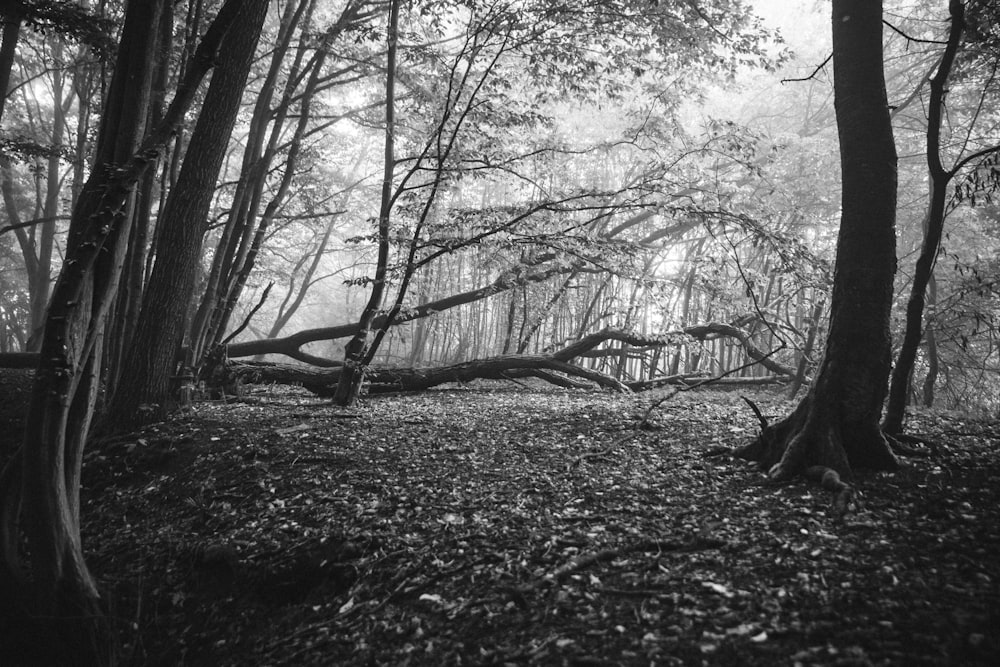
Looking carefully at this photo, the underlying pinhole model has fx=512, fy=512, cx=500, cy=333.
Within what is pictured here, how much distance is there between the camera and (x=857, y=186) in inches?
120

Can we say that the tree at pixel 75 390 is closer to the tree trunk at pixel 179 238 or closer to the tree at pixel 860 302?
the tree trunk at pixel 179 238

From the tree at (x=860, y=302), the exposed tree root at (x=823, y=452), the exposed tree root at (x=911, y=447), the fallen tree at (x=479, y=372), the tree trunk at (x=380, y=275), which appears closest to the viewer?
the exposed tree root at (x=823, y=452)

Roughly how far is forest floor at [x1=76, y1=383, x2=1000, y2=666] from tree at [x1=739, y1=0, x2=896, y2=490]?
26 centimetres

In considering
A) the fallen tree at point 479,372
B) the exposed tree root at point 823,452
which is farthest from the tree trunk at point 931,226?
the fallen tree at point 479,372

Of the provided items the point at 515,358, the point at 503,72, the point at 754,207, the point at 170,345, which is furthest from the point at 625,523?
the point at 515,358

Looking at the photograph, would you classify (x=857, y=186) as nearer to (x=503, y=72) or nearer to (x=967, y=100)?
(x=503, y=72)

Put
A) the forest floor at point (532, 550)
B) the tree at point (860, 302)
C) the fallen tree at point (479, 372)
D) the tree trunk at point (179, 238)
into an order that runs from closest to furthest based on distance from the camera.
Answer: the forest floor at point (532, 550), the tree at point (860, 302), the tree trunk at point (179, 238), the fallen tree at point (479, 372)

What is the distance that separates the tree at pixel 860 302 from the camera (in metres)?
2.94

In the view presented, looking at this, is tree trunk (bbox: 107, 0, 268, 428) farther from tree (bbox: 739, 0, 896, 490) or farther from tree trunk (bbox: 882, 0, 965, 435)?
tree trunk (bbox: 882, 0, 965, 435)

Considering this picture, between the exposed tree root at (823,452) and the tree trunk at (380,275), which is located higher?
the tree trunk at (380,275)

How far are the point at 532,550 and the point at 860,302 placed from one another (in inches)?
91.7

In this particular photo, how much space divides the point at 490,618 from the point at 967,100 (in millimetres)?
12640

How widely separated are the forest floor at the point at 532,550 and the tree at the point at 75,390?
31 centimetres

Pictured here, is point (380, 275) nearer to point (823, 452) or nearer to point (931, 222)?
point (823, 452)
